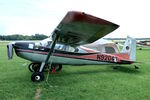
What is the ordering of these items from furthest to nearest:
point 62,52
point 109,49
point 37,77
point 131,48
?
point 109,49 → point 131,48 → point 62,52 → point 37,77

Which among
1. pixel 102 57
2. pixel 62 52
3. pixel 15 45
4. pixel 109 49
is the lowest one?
pixel 102 57

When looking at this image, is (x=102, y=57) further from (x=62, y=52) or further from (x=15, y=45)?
(x=15, y=45)

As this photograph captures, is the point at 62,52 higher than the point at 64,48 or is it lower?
lower

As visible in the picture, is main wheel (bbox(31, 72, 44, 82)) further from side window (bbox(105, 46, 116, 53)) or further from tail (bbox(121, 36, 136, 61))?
side window (bbox(105, 46, 116, 53))

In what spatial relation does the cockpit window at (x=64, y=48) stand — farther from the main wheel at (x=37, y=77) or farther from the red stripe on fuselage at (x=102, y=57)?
the main wheel at (x=37, y=77)

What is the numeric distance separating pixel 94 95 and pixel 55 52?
110 inches

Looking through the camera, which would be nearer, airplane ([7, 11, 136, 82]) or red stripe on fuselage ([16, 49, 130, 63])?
airplane ([7, 11, 136, 82])

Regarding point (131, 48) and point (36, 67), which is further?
point (131, 48)

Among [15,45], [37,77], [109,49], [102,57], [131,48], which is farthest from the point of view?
[109,49]

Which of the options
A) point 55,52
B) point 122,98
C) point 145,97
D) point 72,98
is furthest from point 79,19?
point 55,52

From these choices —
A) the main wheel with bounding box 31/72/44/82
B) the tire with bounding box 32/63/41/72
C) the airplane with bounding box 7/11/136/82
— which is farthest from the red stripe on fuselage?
the tire with bounding box 32/63/41/72

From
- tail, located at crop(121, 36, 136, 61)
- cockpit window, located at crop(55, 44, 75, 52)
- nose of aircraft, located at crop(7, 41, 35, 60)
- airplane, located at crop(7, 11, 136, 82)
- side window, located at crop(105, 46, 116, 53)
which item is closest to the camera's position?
airplane, located at crop(7, 11, 136, 82)

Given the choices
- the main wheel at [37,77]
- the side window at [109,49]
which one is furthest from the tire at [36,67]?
the side window at [109,49]

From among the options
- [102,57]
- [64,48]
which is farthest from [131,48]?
[64,48]
